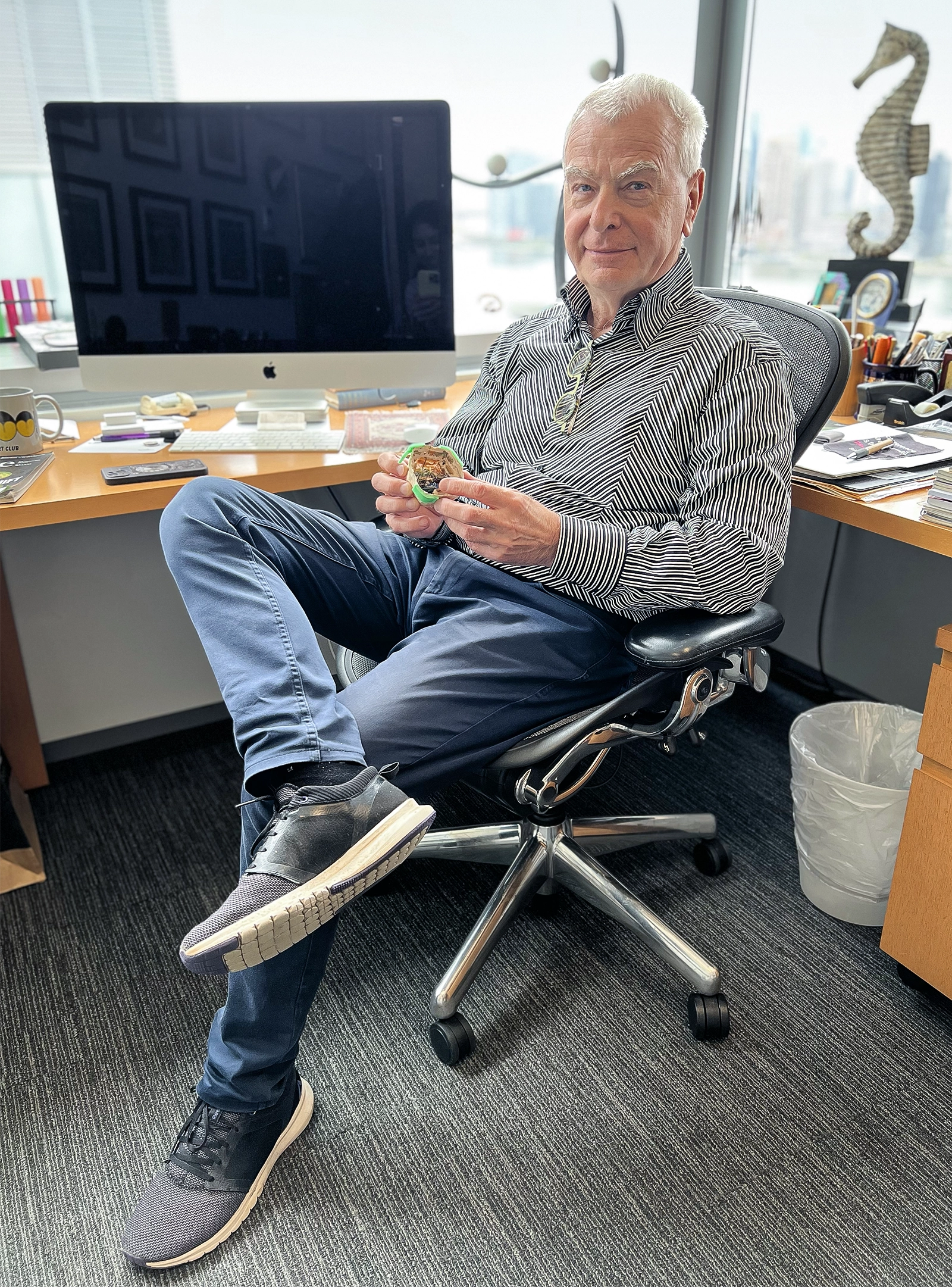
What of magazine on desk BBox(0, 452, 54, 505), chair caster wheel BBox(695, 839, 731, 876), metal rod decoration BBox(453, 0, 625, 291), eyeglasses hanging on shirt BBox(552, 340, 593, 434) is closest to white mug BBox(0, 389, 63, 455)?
magazine on desk BBox(0, 452, 54, 505)

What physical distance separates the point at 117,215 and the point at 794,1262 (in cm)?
191

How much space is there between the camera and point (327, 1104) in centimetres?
132

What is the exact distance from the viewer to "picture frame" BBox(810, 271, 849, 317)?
221cm

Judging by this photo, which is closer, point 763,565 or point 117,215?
point 763,565

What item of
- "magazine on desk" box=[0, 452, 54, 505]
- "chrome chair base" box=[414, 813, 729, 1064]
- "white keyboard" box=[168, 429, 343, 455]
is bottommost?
"chrome chair base" box=[414, 813, 729, 1064]

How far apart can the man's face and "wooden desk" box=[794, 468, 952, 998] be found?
0.48 m

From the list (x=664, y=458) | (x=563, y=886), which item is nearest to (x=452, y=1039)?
(x=563, y=886)

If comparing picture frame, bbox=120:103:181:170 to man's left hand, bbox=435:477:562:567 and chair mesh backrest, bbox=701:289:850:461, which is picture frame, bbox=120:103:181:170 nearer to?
man's left hand, bbox=435:477:562:567

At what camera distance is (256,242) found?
5.67 feet

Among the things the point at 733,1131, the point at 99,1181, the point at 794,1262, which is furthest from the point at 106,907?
the point at 794,1262

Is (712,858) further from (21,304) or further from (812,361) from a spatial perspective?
(21,304)

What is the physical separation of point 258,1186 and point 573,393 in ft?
4.03

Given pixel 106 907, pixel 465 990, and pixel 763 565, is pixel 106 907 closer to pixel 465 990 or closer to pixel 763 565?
pixel 465 990

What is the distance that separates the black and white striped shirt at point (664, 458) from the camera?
130 cm
